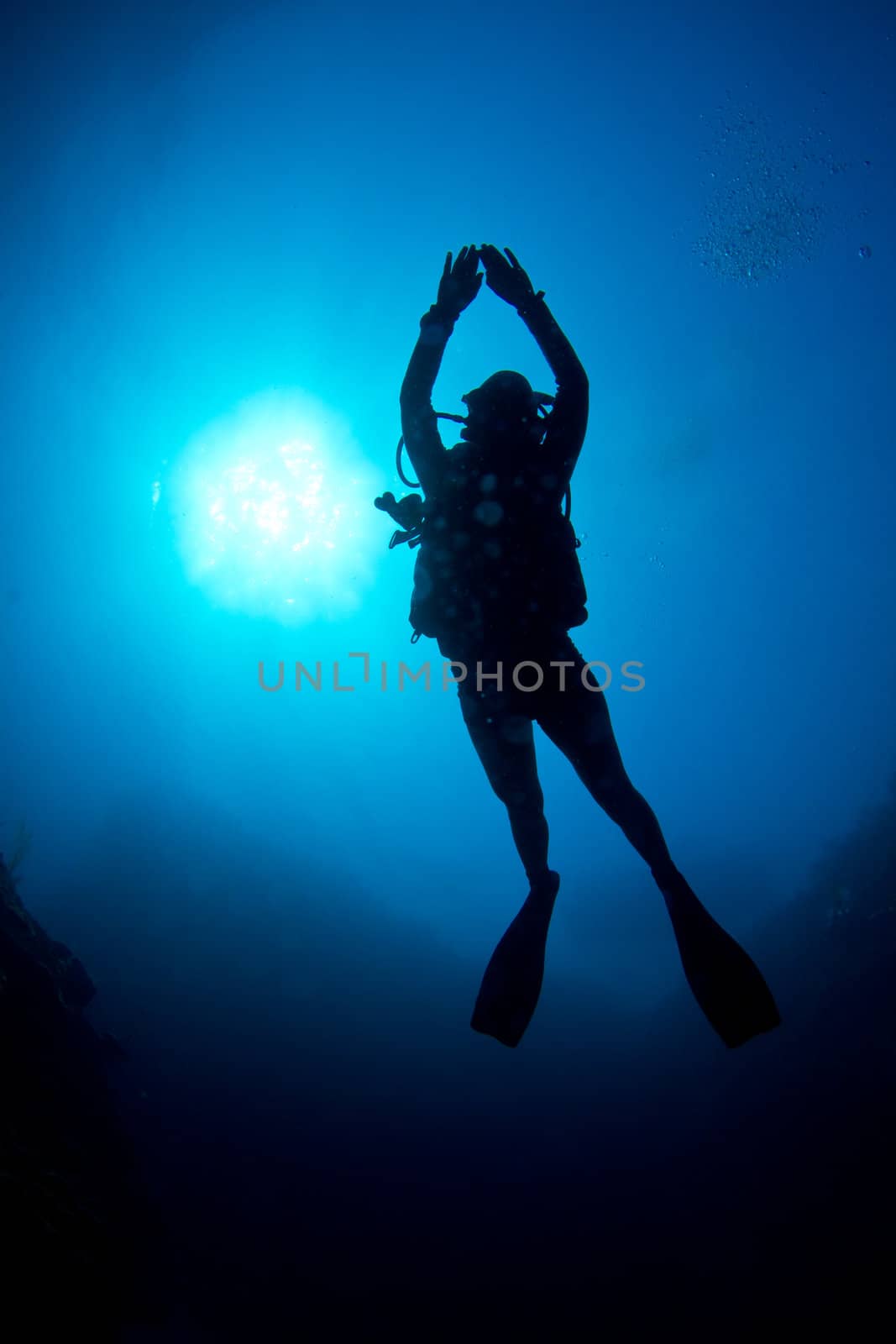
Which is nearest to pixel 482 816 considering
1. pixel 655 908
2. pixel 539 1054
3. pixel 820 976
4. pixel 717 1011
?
pixel 655 908

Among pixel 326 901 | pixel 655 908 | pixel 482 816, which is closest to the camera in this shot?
pixel 326 901

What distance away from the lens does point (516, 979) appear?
2842 mm

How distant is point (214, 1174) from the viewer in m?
13.4

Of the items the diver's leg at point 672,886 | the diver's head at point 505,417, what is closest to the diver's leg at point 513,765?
the diver's leg at point 672,886

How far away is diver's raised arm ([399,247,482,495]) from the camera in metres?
3.52

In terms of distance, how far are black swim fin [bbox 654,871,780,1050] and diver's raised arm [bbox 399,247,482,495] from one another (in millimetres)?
2944

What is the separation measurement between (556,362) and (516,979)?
12.6ft

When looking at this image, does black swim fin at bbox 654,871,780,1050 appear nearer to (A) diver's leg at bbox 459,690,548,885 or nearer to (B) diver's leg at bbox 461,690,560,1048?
(B) diver's leg at bbox 461,690,560,1048

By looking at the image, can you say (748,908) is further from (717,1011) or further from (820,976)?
(717,1011)

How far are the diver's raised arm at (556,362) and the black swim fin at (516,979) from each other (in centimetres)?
271

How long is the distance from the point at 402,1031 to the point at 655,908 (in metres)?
31.2

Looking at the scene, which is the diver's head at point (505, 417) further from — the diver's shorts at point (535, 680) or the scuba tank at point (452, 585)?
the diver's shorts at point (535, 680)

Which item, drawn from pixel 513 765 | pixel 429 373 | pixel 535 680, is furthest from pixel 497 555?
pixel 429 373

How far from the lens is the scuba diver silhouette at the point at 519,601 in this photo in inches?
120
